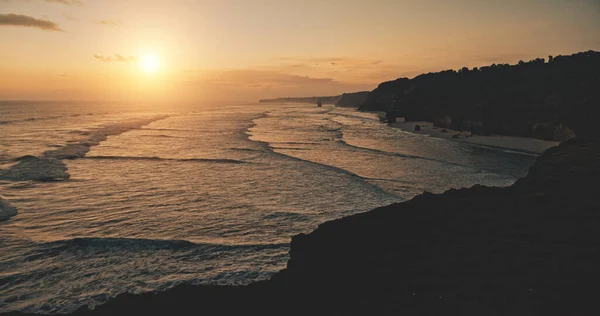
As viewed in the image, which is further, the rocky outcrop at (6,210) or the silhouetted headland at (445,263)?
the rocky outcrop at (6,210)

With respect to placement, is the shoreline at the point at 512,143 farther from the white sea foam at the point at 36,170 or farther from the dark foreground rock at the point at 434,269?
the white sea foam at the point at 36,170

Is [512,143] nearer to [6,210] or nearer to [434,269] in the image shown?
[434,269]

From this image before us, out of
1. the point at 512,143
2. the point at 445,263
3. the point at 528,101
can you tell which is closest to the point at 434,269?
the point at 445,263

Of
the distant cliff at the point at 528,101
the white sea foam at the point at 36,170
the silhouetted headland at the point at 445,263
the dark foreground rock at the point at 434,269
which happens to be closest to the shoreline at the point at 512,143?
the distant cliff at the point at 528,101

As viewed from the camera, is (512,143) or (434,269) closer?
(434,269)

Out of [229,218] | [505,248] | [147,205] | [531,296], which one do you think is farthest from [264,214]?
[531,296]

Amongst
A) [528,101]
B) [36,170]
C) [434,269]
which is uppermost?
[528,101]

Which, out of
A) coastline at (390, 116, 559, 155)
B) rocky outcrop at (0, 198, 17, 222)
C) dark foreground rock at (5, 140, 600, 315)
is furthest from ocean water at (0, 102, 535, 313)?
coastline at (390, 116, 559, 155)
